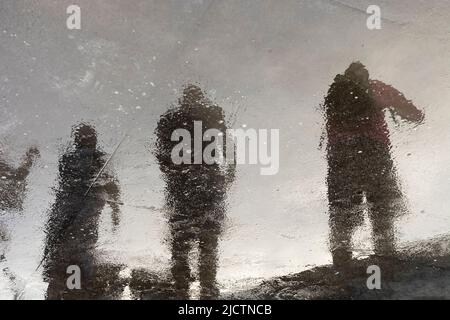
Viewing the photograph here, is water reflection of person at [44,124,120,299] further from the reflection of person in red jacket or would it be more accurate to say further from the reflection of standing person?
the reflection of person in red jacket

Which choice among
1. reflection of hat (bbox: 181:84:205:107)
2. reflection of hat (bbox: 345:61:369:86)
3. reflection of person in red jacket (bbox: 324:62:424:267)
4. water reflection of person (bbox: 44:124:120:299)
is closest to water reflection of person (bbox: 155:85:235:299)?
reflection of hat (bbox: 181:84:205:107)

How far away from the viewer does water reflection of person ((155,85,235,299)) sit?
3.34 metres

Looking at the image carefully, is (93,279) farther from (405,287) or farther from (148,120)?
(405,287)

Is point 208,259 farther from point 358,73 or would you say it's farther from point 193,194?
point 358,73

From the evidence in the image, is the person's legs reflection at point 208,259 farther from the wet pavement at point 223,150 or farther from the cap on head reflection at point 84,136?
the cap on head reflection at point 84,136

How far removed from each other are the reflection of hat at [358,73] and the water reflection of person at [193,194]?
116 centimetres

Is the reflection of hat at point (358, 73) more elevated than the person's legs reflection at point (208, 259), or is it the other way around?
the reflection of hat at point (358, 73)

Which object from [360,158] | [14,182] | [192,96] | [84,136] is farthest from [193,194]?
[14,182]

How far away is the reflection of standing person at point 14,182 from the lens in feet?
11.3

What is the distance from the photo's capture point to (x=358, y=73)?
320 cm

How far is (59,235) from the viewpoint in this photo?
378 cm

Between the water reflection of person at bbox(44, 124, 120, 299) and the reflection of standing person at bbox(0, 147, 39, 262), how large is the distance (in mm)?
289

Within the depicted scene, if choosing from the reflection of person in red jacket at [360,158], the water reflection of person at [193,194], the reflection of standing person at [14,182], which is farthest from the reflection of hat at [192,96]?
the reflection of standing person at [14,182]
